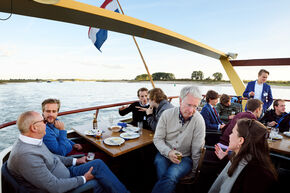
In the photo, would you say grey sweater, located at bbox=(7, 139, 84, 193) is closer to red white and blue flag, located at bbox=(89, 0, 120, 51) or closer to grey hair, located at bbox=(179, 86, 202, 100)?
grey hair, located at bbox=(179, 86, 202, 100)

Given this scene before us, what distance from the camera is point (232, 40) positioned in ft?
30.9

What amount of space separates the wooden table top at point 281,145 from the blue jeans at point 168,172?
1.20 m

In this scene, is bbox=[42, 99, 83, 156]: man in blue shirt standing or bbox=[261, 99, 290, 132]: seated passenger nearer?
bbox=[42, 99, 83, 156]: man in blue shirt standing

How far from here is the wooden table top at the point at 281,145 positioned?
5.99ft

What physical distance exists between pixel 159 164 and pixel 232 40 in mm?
10615

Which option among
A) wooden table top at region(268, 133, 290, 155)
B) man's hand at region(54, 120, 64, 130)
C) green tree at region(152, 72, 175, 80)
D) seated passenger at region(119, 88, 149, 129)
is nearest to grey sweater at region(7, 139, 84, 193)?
man's hand at region(54, 120, 64, 130)

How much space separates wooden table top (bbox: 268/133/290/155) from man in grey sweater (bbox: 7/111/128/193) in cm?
212

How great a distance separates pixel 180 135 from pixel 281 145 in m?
1.52

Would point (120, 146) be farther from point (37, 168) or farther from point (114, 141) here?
point (37, 168)

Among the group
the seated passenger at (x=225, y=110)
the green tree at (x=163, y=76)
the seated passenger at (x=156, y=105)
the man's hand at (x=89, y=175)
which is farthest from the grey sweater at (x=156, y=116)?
the green tree at (x=163, y=76)

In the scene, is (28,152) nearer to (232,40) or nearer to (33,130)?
(33,130)

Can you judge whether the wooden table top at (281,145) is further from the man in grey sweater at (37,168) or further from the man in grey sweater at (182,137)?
the man in grey sweater at (37,168)

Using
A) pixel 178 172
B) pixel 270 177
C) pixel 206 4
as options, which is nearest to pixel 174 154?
pixel 178 172

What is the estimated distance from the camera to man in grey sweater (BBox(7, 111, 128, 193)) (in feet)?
3.57
